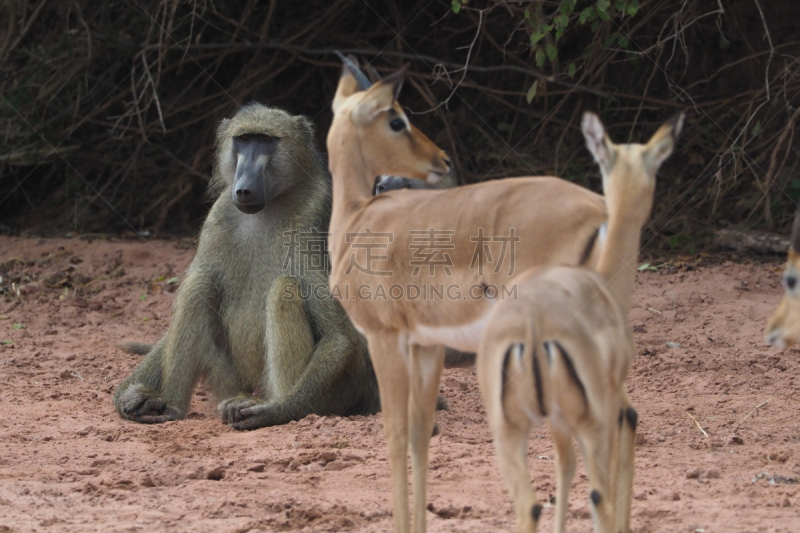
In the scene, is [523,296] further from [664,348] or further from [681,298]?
[681,298]

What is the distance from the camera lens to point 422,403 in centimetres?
361

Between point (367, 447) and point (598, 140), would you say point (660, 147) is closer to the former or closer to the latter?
point (598, 140)

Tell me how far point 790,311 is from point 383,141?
68.3 inches

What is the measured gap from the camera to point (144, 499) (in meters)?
4.14

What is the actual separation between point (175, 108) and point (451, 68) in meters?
3.05

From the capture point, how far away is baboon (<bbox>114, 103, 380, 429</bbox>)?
5.61 m

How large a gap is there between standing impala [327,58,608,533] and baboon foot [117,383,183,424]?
241 centimetres

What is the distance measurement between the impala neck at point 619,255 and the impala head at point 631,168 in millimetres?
28

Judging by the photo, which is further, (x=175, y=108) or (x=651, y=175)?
(x=175, y=108)

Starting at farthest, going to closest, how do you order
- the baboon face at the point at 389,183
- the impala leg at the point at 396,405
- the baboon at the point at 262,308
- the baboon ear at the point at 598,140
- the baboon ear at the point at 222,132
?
the baboon face at the point at 389,183
the baboon ear at the point at 222,132
the baboon at the point at 262,308
the impala leg at the point at 396,405
the baboon ear at the point at 598,140

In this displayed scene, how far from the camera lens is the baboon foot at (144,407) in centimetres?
564

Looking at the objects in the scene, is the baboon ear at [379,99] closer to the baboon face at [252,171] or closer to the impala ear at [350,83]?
the impala ear at [350,83]

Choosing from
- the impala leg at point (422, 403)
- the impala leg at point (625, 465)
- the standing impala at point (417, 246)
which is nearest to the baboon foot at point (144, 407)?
the standing impala at point (417, 246)

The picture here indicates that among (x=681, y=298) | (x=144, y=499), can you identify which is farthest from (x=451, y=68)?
(x=144, y=499)
